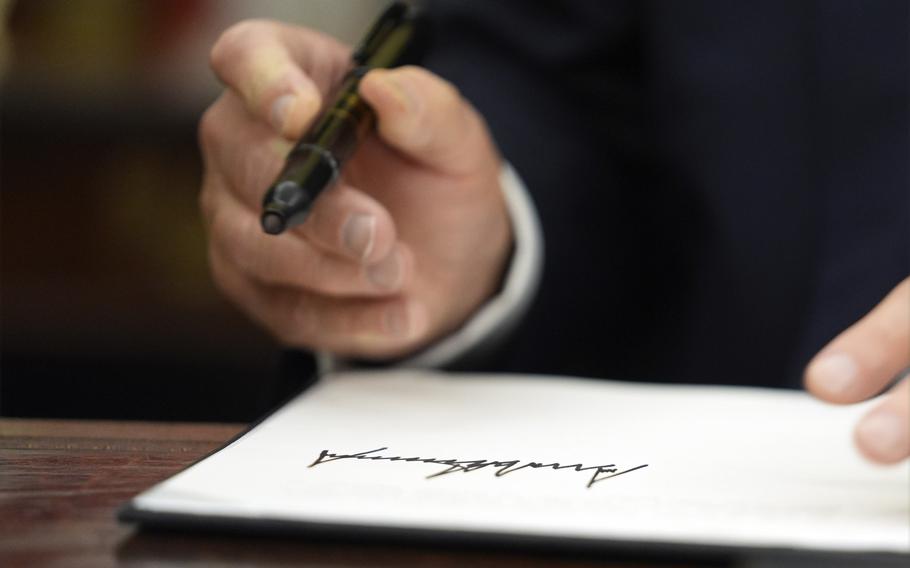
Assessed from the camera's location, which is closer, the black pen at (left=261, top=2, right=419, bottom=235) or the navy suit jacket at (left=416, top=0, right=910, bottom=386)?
the black pen at (left=261, top=2, right=419, bottom=235)

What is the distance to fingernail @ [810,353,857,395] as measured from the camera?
234 millimetres

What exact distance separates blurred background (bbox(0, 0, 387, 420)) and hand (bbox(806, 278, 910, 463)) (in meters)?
0.89

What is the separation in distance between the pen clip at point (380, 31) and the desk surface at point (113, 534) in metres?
0.18

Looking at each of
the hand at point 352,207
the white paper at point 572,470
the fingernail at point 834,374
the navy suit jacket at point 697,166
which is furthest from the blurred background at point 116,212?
the fingernail at point 834,374

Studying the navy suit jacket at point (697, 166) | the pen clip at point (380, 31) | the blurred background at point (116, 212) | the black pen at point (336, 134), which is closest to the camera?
the black pen at point (336, 134)

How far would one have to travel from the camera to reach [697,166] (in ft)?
2.09

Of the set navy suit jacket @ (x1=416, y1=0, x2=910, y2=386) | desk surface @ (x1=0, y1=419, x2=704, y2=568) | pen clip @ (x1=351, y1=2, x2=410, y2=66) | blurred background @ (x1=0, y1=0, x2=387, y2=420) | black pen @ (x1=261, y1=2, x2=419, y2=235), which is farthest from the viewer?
blurred background @ (x1=0, y1=0, x2=387, y2=420)

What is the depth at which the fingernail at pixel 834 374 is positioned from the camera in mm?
234

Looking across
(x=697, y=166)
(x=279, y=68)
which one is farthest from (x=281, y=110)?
(x=697, y=166)

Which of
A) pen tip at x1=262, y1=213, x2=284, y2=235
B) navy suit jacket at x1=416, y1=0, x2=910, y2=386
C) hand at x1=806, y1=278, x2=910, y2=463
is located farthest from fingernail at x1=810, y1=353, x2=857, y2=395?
navy suit jacket at x1=416, y1=0, x2=910, y2=386

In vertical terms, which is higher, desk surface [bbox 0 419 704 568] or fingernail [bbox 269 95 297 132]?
fingernail [bbox 269 95 297 132]
